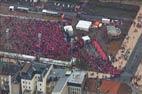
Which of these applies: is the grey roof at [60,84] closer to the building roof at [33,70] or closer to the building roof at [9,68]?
the building roof at [33,70]

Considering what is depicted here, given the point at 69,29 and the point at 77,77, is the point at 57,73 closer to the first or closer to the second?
the point at 77,77

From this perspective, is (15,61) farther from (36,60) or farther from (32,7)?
(32,7)

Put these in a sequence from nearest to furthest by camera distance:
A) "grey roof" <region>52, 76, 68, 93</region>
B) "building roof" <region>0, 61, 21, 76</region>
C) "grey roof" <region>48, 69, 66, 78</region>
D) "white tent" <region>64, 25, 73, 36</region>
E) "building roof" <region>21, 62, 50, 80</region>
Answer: "grey roof" <region>52, 76, 68, 93</region> → "building roof" <region>21, 62, 50, 80</region> → "building roof" <region>0, 61, 21, 76</region> → "grey roof" <region>48, 69, 66, 78</region> → "white tent" <region>64, 25, 73, 36</region>

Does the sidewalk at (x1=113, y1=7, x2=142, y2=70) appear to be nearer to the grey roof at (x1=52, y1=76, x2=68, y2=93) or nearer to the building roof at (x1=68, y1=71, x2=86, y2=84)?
the building roof at (x1=68, y1=71, x2=86, y2=84)

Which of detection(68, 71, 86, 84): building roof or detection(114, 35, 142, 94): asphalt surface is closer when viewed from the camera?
detection(68, 71, 86, 84): building roof

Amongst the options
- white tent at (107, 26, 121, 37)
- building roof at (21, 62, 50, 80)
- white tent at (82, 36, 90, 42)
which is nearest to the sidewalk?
white tent at (107, 26, 121, 37)

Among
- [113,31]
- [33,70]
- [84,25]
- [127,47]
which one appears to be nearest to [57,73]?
[33,70]
